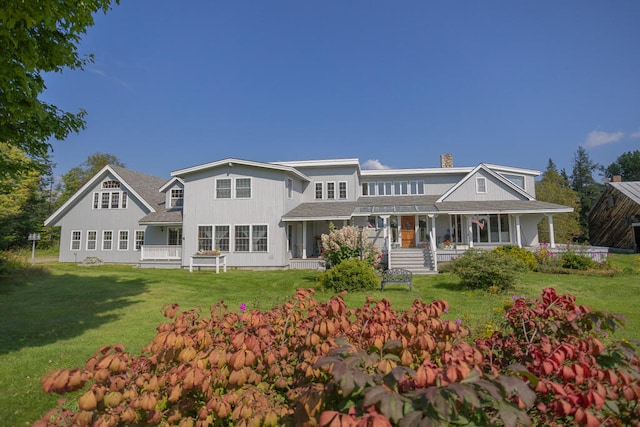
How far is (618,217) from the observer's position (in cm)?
3209

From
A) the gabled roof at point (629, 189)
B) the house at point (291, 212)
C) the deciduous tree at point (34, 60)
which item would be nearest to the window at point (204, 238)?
the house at point (291, 212)

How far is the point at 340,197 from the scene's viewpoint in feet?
81.1

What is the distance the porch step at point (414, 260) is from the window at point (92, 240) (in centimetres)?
2242

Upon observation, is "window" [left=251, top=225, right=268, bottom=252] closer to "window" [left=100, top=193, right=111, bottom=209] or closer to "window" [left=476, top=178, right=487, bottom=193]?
"window" [left=100, top=193, right=111, bottom=209]

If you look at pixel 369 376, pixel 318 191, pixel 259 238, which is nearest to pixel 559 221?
pixel 318 191

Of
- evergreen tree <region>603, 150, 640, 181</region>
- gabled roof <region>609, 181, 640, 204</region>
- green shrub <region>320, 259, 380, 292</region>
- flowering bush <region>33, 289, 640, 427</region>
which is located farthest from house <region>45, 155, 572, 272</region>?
evergreen tree <region>603, 150, 640, 181</region>

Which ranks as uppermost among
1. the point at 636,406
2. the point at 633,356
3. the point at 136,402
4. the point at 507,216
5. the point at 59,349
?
the point at 507,216

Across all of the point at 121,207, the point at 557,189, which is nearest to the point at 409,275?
the point at 121,207

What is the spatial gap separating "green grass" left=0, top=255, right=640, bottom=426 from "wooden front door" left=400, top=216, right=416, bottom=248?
6840mm

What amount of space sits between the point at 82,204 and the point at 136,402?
3039 cm

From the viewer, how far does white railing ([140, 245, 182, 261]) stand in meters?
23.3

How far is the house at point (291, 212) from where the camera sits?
21062 millimetres

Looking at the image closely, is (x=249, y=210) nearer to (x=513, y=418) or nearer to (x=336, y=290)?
(x=336, y=290)

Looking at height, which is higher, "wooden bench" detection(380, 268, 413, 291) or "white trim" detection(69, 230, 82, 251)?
"white trim" detection(69, 230, 82, 251)
